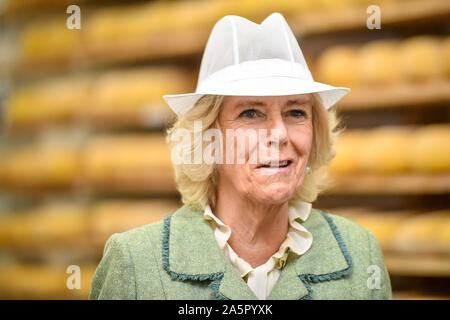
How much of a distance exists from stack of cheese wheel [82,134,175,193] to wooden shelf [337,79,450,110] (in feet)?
3.48

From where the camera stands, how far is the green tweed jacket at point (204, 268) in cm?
136

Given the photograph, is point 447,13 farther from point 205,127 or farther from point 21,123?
point 21,123

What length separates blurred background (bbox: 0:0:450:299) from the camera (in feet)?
→ 9.24

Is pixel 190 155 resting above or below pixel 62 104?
below

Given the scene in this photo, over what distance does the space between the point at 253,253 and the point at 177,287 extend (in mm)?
223

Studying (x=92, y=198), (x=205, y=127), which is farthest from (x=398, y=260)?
(x=92, y=198)

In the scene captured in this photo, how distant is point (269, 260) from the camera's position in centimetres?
146

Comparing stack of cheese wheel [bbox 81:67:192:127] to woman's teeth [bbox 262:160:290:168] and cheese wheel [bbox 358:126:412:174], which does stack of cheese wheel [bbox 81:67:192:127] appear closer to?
cheese wheel [bbox 358:126:412:174]

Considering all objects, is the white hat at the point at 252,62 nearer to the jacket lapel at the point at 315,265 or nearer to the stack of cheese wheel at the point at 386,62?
the jacket lapel at the point at 315,265

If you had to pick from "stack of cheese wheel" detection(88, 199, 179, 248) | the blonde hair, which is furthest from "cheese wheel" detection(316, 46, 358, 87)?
the blonde hair

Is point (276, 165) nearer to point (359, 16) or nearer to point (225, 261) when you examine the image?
point (225, 261)

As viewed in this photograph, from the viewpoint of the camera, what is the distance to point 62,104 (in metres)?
3.60

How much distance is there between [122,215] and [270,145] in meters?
2.19
